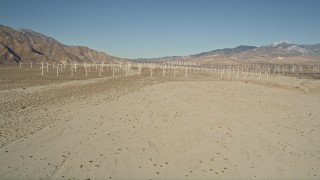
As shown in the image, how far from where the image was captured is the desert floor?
10.5m

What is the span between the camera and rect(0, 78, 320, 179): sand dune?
10.4 meters

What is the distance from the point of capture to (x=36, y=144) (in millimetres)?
12953

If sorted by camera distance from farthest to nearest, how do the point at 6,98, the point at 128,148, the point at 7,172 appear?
the point at 6,98 < the point at 128,148 < the point at 7,172

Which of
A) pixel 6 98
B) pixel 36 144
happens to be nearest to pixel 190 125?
pixel 36 144

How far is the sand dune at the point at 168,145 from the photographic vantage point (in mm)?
10422

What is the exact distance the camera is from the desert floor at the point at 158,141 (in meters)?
10.5

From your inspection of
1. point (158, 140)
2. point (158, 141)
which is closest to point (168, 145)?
point (158, 141)

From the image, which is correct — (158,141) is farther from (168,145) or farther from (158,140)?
(168,145)

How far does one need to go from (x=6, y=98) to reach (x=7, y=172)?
1743 cm

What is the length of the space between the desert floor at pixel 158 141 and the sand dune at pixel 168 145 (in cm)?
3

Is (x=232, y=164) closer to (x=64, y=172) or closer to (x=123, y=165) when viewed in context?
(x=123, y=165)

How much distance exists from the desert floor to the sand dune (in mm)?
33

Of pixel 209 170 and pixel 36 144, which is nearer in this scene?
pixel 209 170

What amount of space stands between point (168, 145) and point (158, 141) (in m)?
0.67
